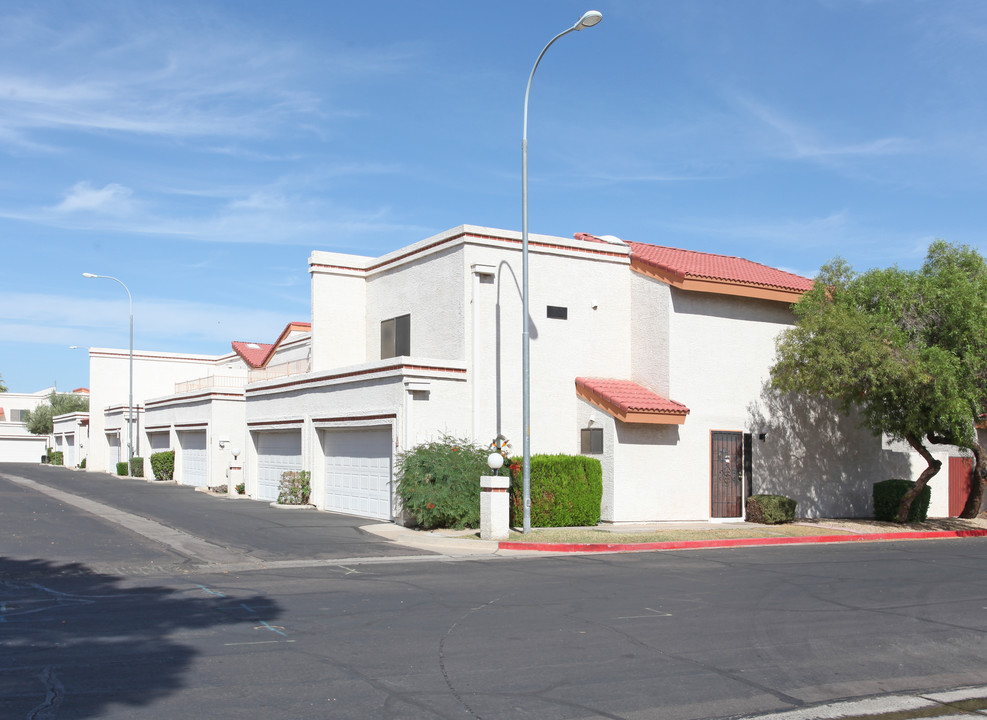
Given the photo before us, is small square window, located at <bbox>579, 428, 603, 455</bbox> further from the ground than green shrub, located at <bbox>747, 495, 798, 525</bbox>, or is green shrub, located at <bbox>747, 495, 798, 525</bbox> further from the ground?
small square window, located at <bbox>579, 428, 603, 455</bbox>

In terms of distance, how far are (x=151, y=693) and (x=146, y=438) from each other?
4236 cm

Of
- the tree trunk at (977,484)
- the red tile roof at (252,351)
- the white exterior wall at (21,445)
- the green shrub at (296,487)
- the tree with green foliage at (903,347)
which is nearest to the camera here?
the tree with green foliage at (903,347)

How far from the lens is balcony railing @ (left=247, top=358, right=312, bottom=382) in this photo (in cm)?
3268

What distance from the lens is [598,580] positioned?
13703 mm

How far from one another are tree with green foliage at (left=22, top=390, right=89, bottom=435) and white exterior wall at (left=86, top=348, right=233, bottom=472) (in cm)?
2471

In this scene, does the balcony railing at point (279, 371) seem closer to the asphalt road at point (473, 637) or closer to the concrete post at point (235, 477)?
the concrete post at point (235, 477)

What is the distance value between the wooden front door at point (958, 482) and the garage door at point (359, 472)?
750 inches

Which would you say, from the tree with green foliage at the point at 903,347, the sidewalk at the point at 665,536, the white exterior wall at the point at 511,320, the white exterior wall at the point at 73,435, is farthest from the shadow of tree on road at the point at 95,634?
the white exterior wall at the point at 73,435

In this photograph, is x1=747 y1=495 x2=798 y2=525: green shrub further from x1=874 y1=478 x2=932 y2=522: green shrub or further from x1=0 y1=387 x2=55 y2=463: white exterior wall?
x1=0 y1=387 x2=55 y2=463: white exterior wall

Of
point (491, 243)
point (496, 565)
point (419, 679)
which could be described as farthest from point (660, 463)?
point (419, 679)

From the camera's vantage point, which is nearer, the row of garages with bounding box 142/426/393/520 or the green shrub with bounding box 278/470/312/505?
the row of garages with bounding box 142/426/393/520

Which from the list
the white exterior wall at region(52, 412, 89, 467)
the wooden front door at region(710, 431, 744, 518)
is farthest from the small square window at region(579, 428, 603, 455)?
the white exterior wall at region(52, 412, 89, 467)

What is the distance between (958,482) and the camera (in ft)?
98.9

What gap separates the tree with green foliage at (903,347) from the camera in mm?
22047
